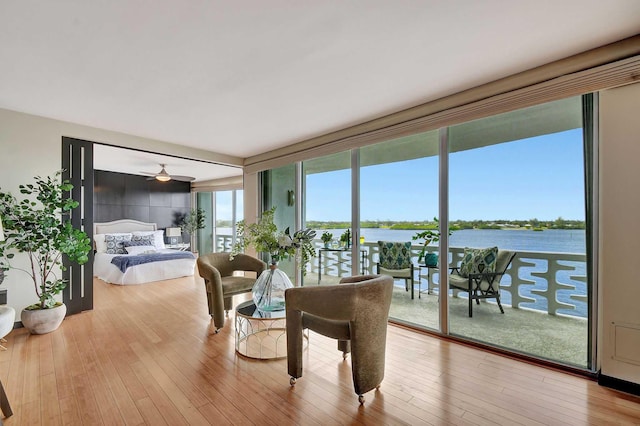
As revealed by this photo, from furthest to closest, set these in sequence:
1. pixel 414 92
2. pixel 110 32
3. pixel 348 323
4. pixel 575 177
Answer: pixel 414 92, pixel 575 177, pixel 348 323, pixel 110 32

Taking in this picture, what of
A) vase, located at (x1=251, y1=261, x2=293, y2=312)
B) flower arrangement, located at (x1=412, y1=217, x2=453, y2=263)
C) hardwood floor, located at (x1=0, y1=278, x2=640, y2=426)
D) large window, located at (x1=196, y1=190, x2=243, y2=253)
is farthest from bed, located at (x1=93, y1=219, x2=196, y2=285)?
flower arrangement, located at (x1=412, y1=217, x2=453, y2=263)

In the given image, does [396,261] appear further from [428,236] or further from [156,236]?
[156,236]

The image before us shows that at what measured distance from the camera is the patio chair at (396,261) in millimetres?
3571

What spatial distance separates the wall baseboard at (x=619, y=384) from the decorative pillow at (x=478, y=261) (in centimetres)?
108

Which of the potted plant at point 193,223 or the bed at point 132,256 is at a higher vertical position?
the potted plant at point 193,223

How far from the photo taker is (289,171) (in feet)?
16.3

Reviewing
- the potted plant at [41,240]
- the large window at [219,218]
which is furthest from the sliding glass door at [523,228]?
→ the large window at [219,218]

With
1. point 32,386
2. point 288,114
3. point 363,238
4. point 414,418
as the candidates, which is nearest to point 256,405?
point 414,418

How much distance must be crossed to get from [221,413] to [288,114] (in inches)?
118

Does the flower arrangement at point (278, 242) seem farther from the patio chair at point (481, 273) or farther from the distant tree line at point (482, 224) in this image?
the patio chair at point (481, 273)

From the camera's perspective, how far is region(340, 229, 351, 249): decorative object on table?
4034mm

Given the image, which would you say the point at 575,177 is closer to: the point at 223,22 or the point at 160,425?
the point at 223,22

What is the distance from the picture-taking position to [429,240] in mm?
3258

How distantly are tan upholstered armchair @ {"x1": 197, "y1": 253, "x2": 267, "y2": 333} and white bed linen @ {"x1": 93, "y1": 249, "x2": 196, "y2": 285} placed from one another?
9.23 ft
